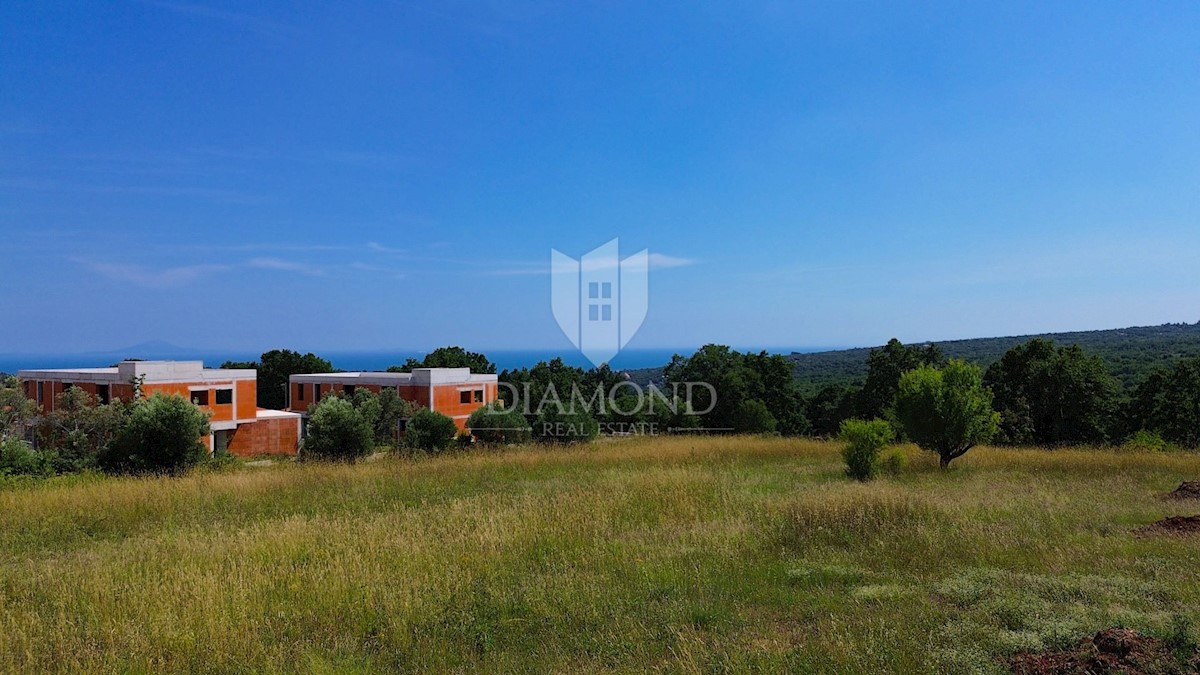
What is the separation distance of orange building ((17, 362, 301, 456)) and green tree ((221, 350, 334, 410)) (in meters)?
14.4

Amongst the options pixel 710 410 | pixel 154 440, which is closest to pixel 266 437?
pixel 154 440

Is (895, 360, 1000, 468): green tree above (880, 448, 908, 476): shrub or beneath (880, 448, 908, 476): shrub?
above

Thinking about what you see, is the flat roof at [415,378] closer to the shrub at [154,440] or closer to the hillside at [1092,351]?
the hillside at [1092,351]

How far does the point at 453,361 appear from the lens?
52.7 m

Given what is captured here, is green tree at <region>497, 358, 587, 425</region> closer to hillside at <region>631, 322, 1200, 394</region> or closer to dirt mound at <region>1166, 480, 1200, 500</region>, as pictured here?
hillside at <region>631, 322, 1200, 394</region>

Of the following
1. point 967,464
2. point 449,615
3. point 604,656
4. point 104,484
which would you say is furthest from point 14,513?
point 967,464

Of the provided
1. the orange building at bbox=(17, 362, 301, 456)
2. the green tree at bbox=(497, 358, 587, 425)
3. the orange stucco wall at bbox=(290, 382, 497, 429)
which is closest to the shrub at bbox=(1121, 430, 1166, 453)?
the green tree at bbox=(497, 358, 587, 425)

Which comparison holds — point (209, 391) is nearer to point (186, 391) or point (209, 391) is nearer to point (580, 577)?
point (186, 391)

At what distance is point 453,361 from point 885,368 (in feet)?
107

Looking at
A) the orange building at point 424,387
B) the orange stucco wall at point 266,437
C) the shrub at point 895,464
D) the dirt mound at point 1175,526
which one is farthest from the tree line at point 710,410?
the orange stucco wall at point 266,437

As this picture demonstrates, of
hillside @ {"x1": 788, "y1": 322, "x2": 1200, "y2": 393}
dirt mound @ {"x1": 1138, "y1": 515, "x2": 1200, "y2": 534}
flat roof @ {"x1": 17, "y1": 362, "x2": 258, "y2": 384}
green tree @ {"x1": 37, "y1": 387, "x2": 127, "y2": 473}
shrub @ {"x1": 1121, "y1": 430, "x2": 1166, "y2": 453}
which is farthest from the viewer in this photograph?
hillside @ {"x1": 788, "y1": 322, "x2": 1200, "y2": 393}

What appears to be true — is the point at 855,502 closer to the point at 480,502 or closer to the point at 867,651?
the point at 867,651

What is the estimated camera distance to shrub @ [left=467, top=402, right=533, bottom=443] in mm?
24297

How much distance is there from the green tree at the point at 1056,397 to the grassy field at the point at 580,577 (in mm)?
20691
